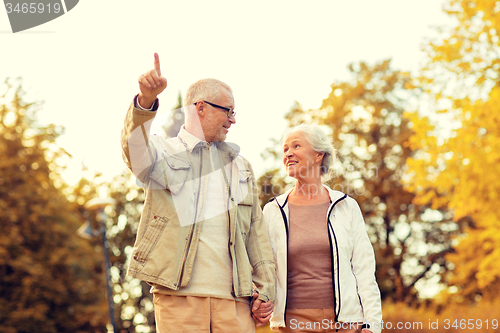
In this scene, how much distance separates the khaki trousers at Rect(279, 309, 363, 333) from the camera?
4020 mm

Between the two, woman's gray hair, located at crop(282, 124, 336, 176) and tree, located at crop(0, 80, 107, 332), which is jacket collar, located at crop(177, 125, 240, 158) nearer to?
woman's gray hair, located at crop(282, 124, 336, 176)

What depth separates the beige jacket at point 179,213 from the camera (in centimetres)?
325

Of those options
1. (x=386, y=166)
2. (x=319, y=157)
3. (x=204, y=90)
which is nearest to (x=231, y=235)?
(x=204, y=90)

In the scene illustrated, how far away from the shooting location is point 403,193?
918 inches

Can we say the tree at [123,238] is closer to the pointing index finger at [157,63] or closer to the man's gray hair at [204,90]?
the man's gray hair at [204,90]

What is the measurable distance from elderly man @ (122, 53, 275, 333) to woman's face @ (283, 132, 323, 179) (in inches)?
27.3

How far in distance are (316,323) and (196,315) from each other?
1.05 meters

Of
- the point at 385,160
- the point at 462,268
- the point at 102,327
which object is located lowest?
the point at 102,327

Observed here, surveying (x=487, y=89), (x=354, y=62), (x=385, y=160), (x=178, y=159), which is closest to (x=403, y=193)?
(x=385, y=160)

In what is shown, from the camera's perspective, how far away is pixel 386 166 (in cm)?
2358

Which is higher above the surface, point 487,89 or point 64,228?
point 487,89

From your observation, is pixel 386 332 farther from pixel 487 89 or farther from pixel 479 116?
pixel 487 89

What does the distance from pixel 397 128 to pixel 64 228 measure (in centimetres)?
1435

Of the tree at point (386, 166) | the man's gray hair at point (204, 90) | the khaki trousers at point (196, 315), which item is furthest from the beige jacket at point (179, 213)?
the tree at point (386, 166)
